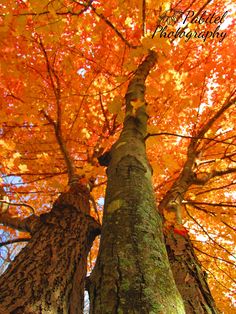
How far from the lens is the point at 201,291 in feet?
7.38

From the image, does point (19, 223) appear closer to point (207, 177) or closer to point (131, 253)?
point (131, 253)

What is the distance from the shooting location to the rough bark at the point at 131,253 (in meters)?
1.07

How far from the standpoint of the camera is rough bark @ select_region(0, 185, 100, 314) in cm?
199

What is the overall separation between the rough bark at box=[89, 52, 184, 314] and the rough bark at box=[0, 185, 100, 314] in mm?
964

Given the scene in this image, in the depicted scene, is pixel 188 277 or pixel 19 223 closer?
pixel 188 277

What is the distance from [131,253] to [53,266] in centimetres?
140

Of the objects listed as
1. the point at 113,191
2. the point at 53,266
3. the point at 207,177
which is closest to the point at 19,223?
the point at 53,266

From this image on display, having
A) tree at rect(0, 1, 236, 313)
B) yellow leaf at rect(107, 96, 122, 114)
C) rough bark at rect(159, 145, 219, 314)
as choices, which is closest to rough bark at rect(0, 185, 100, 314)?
tree at rect(0, 1, 236, 313)

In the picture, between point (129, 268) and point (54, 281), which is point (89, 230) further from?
point (129, 268)

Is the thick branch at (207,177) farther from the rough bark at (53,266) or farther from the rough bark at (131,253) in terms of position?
the rough bark at (131,253)

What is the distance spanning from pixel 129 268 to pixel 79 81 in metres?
5.17

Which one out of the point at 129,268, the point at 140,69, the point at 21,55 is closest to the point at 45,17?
the point at 140,69

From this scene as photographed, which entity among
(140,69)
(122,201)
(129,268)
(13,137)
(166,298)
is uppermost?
(13,137)

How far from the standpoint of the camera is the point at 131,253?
1.30m
